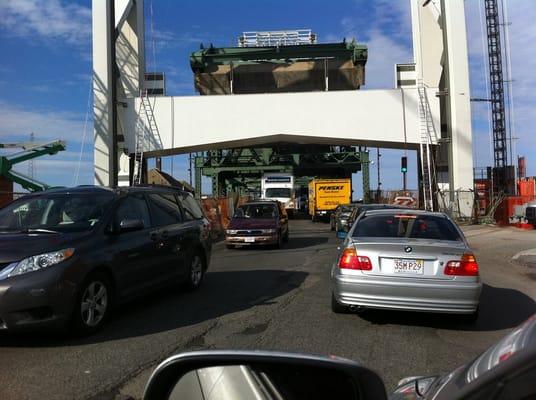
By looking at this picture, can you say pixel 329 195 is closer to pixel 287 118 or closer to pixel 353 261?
pixel 287 118

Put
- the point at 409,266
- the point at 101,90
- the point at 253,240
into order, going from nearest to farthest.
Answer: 1. the point at 409,266
2. the point at 253,240
3. the point at 101,90

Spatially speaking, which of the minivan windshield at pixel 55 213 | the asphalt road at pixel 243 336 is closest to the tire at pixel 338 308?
the asphalt road at pixel 243 336

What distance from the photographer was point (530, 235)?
22.2m

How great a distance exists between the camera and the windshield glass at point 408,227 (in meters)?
7.72

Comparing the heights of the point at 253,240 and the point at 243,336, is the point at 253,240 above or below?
above

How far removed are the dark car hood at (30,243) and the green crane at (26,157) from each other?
1317 inches

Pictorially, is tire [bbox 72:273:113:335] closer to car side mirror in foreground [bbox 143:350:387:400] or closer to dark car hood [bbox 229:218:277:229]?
car side mirror in foreground [bbox 143:350:387:400]

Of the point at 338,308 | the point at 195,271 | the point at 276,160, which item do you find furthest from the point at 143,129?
the point at 338,308

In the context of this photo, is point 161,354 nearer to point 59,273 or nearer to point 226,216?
point 59,273

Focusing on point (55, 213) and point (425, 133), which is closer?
point (55, 213)

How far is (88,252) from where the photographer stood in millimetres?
6559

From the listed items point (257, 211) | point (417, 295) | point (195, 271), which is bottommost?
point (417, 295)

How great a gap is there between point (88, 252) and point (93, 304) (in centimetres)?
63

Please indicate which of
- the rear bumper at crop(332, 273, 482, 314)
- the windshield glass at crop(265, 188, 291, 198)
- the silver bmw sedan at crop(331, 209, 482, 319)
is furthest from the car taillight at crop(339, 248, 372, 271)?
the windshield glass at crop(265, 188, 291, 198)
